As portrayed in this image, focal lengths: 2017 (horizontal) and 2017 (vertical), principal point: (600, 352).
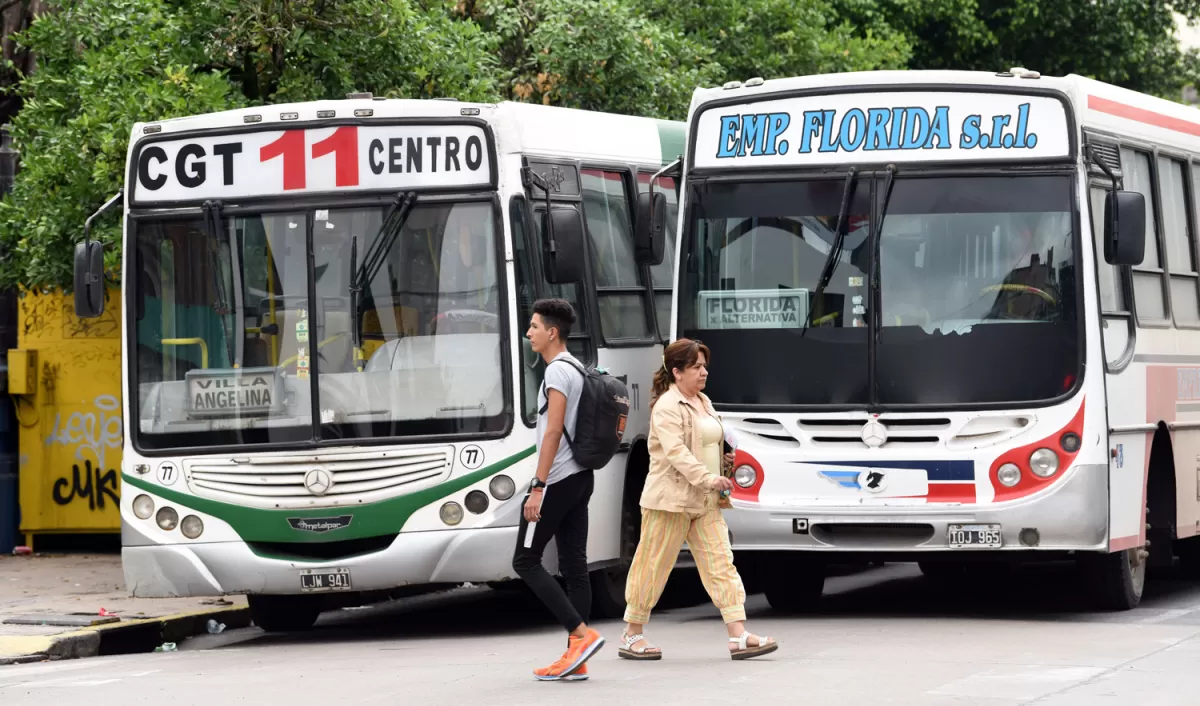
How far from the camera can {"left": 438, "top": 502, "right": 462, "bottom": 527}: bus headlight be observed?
11227 millimetres

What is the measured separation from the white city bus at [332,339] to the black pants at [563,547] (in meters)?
1.47

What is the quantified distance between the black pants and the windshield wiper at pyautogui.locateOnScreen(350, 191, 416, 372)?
2.17 meters

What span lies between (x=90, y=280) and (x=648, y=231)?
327 cm

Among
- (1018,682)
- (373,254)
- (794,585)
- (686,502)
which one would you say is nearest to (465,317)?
(373,254)

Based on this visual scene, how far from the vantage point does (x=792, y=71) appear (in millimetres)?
21938

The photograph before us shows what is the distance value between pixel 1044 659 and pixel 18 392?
10.8 metres

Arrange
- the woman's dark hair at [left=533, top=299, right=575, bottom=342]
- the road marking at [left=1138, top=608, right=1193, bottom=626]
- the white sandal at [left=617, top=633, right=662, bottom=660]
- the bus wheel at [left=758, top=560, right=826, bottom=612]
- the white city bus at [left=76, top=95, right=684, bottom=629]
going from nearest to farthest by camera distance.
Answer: the woman's dark hair at [left=533, top=299, right=575, bottom=342] < the white sandal at [left=617, top=633, right=662, bottom=660] < the white city bus at [left=76, top=95, right=684, bottom=629] < the road marking at [left=1138, top=608, right=1193, bottom=626] < the bus wheel at [left=758, top=560, right=826, bottom=612]

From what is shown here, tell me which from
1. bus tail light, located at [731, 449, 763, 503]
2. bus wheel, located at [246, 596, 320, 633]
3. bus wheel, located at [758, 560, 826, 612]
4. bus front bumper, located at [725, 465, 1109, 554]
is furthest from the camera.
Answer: bus wheel, located at [246, 596, 320, 633]

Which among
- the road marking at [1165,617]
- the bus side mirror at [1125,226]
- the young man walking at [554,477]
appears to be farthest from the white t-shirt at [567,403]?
the road marking at [1165,617]

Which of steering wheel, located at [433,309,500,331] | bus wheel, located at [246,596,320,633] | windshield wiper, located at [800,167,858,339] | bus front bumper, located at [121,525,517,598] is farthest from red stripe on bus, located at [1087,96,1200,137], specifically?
bus wheel, located at [246,596,320,633]

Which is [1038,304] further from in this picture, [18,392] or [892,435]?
[18,392]

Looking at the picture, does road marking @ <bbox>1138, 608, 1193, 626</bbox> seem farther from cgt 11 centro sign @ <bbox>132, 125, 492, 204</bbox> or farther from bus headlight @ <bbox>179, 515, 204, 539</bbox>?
bus headlight @ <bbox>179, 515, 204, 539</bbox>

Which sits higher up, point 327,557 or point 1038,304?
point 1038,304

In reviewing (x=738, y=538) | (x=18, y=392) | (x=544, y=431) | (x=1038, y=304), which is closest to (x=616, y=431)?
(x=544, y=431)
